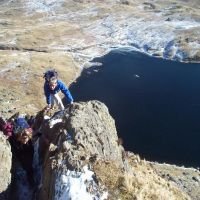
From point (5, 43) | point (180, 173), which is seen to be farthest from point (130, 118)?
point (5, 43)

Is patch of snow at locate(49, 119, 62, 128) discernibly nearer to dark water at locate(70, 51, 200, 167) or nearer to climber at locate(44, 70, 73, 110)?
climber at locate(44, 70, 73, 110)

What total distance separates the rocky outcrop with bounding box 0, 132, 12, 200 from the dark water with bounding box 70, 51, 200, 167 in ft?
231

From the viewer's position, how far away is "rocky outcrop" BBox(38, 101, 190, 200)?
21.9m

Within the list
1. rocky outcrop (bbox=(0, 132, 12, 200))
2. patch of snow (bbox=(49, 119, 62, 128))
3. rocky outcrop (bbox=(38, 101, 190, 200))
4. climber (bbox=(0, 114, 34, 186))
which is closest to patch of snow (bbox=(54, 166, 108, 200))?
rocky outcrop (bbox=(38, 101, 190, 200))

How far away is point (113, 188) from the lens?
22.1m

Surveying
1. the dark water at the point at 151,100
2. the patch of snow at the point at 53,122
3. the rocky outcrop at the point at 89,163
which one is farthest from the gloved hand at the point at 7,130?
the dark water at the point at 151,100

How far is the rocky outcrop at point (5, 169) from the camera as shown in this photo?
23844 mm

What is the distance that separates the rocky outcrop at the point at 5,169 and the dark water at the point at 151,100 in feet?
231

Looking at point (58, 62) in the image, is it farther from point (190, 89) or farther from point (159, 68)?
point (190, 89)

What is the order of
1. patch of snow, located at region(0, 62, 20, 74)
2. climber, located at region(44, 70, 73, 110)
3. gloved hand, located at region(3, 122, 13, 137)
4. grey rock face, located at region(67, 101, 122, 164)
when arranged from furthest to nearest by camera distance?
patch of snow, located at region(0, 62, 20, 74) < climber, located at region(44, 70, 73, 110) < gloved hand, located at region(3, 122, 13, 137) < grey rock face, located at region(67, 101, 122, 164)

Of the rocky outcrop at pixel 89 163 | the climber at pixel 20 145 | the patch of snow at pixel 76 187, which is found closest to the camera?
the patch of snow at pixel 76 187

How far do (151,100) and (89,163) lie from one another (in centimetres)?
10651

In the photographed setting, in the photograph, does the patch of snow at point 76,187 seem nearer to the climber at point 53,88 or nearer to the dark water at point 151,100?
the climber at point 53,88

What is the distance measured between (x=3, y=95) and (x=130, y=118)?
3504 cm
